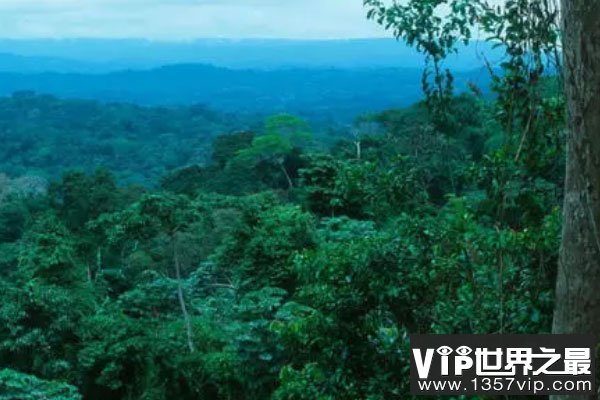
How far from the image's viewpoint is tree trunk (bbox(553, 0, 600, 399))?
1964 mm

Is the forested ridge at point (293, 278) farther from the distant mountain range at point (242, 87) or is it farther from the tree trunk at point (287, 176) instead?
the distant mountain range at point (242, 87)

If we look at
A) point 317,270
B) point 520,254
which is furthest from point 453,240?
point 317,270

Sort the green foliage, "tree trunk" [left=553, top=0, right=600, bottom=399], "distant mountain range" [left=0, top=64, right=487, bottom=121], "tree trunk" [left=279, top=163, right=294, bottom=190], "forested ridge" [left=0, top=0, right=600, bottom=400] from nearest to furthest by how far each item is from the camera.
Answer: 1. "tree trunk" [left=553, top=0, right=600, bottom=399]
2. "forested ridge" [left=0, top=0, right=600, bottom=400]
3. the green foliage
4. "tree trunk" [left=279, top=163, right=294, bottom=190]
5. "distant mountain range" [left=0, top=64, right=487, bottom=121]

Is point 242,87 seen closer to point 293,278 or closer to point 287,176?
point 287,176

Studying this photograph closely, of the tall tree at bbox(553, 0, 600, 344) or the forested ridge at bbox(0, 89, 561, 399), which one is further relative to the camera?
the forested ridge at bbox(0, 89, 561, 399)

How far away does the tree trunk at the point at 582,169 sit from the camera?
1.96m

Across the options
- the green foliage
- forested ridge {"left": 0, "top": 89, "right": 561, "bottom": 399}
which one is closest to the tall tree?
forested ridge {"left": 0, "top": 89, "right": 561, "bottom": 399}

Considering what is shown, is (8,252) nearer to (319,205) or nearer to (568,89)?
(319,205)

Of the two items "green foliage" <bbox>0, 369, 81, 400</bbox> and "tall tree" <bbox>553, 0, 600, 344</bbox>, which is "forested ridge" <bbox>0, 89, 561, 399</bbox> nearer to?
"green foliage" <bbox>0, 369, 81, 400</bbox>

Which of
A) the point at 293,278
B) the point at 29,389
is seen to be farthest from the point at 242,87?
the point at 29,389

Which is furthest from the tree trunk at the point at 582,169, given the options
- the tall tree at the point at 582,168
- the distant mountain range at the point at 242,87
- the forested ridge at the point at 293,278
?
the distant mountain range at the point at 242,87

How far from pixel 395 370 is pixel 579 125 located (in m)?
1.33

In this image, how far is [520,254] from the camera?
2545mm

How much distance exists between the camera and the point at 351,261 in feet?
9.38
